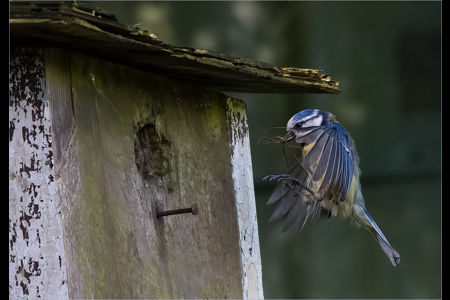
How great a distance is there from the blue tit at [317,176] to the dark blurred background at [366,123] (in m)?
1.22

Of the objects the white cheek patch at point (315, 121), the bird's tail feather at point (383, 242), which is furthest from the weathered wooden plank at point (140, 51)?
the bird's tail feather at point (383, 242)

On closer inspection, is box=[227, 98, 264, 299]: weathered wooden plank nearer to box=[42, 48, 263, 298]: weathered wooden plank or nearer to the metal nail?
box=[42, 48, 263, 298]: weathered wooden plank

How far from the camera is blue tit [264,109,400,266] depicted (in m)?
1.99

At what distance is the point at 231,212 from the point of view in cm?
198

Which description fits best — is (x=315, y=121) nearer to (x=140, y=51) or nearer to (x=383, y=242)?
(x=383, y=242)

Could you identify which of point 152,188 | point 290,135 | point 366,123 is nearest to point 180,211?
point 152,188

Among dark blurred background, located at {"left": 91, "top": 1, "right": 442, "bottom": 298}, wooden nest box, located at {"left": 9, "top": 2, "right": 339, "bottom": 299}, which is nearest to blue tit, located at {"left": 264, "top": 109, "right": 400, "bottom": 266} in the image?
wooden nest box, located at {"left": 9, "top": 2, "right": 339, "bottom": 299}

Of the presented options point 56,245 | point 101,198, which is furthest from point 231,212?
point 56,245

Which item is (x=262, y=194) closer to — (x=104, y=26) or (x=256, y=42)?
(x=256, y=42)

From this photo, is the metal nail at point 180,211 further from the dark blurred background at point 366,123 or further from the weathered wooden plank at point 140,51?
the dark blurred background at point 366,123

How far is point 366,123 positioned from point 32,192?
2.49 m

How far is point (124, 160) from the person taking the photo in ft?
5.28

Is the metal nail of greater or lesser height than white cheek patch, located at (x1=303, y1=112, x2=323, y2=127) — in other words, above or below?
below

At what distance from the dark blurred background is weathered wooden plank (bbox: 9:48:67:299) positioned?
2108mm
